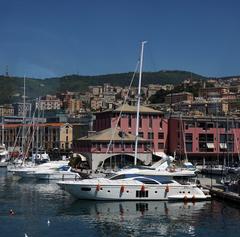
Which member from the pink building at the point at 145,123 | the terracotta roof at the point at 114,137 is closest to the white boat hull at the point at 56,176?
the terracotta roof at the point at 114,137

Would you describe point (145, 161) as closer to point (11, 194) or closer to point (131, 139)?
point (131, 139)

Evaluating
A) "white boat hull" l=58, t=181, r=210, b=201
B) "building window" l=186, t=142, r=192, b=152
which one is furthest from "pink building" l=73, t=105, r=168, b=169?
"white boat hull" l=58, t=181, r=210, b=201

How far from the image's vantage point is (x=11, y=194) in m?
57.2

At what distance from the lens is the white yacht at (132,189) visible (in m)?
49.6

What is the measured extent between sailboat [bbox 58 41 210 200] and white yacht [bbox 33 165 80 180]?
24.6 meters

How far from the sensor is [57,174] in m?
76.6

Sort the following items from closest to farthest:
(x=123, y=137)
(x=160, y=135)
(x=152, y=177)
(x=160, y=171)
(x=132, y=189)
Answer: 1. (x=132, y=189)
2. (x=152, y=177)
3. (x=160, y=171)
4. (x=123, y=137)
5. (x=160, y=135)

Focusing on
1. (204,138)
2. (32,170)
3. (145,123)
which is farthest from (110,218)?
(204,138)

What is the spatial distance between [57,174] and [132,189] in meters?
28.5

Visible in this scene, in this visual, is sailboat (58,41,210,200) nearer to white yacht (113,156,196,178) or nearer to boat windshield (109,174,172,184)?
boat windshield (109,174,172,184)

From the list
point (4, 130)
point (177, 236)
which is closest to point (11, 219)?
point (177, 236)

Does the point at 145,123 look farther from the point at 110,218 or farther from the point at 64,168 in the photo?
the point at 110,218

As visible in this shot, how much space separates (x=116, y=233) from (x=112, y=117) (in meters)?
59.9

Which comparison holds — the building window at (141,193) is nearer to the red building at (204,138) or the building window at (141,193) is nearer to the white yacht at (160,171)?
the white yacht at (160,171)
